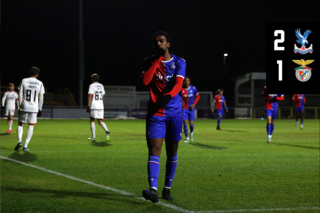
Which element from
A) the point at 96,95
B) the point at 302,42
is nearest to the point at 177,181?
the point at 96,95

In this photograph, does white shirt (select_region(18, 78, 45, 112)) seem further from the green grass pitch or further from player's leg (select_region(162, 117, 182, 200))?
player's leg (select_region(162, 117, 182, 200))

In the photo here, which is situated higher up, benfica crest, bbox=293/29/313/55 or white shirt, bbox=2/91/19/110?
benfica crest, bbox=293/29/313/55

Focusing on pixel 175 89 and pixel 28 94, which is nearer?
pixel 175 89

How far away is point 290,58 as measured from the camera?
54.0 ft

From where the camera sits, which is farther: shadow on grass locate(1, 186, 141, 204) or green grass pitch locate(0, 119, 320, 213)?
shadow on grass locate(1, 186, 141, 204)

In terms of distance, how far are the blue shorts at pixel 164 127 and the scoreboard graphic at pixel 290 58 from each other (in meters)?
8.98

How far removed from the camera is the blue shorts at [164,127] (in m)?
5.71

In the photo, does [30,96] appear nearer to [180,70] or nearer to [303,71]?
[180,70]

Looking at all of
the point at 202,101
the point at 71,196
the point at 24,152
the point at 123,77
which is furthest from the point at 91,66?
the point at 71,196

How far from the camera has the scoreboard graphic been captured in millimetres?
15095

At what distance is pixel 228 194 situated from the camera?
6.49 meters

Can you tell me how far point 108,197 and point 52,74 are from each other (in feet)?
209

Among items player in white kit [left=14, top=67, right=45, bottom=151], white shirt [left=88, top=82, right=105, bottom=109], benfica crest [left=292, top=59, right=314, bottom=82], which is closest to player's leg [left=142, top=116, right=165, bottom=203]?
player in white kit [left=14, top=67, right=45, bottom=151]

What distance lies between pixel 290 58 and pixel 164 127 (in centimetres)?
1200
